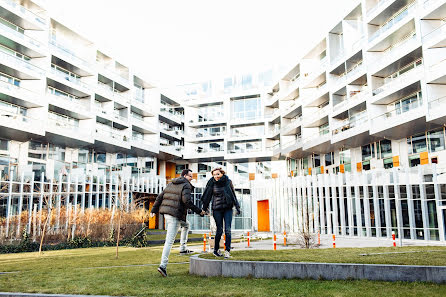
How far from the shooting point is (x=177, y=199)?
7.86 metres

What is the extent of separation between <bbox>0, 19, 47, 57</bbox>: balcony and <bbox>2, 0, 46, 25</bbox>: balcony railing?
1.75 meters

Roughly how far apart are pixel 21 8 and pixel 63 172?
13980mm

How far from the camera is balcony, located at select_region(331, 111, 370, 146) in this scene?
106 ft

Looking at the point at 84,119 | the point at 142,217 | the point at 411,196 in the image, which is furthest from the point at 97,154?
the point at 411,196

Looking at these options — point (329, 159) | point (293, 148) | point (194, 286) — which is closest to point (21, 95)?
point (293, 148)

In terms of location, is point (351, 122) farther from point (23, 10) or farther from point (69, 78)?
point (23, 10)

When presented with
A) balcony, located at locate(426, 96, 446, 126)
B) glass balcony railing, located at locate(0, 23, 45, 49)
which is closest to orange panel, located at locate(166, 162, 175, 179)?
glass balcony railing, located at locate(0, 23, 45, 49)

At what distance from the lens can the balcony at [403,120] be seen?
2667cm

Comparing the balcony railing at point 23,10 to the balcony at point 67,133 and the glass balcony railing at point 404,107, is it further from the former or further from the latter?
the glass balcony railing at point 404,107

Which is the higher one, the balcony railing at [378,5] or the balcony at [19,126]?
the balcony railing at [378,5]

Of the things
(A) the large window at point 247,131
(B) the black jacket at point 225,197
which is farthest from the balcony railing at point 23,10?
(B) the black jacket at point 225,197

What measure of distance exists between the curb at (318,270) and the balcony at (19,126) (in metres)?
26.9

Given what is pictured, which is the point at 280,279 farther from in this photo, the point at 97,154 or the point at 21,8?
the point at 97,154

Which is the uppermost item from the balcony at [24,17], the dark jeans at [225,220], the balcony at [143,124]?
the balcony at [24,17]
